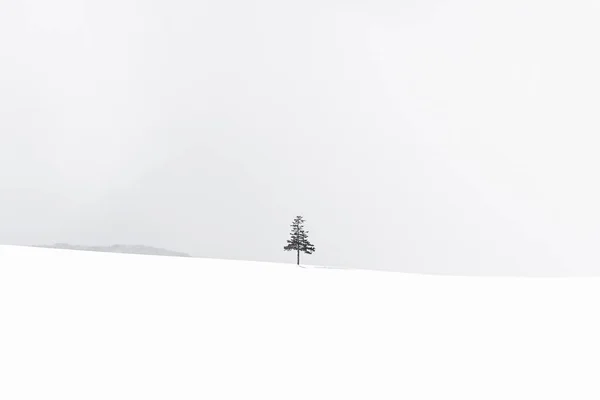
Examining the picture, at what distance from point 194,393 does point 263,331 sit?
165 inches

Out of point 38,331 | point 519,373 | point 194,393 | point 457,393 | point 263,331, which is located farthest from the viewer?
point 263,331

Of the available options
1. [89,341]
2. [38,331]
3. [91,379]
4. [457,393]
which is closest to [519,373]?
[457,393]

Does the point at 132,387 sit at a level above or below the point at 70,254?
below

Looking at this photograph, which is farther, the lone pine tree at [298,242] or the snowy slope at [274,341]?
the lone pine tree at [298,242]

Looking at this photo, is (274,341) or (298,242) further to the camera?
(298,242)

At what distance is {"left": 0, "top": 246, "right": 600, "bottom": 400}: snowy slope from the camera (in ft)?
27.6

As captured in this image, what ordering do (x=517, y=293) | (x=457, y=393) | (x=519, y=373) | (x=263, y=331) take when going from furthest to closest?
(x=517, y=293) < (x=263, y=331) < (x=519, y=373) < (x=457, y=393)

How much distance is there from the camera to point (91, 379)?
825cm

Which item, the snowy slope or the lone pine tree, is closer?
the snowy slope

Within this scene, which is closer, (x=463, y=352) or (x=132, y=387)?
(x=132, y=387)

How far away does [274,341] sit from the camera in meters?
11.2

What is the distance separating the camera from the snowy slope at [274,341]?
332 inches

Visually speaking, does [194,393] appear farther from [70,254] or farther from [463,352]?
[70,254]

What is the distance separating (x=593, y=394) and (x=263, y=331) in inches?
322
